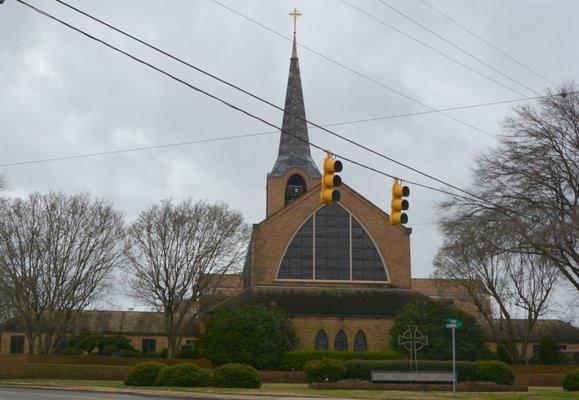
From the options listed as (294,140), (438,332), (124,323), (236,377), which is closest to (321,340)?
(438,332)

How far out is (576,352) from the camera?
64750 mm

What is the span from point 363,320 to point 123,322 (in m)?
27.8

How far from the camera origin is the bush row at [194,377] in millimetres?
32375

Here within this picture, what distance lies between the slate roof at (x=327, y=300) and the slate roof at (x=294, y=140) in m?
12.6

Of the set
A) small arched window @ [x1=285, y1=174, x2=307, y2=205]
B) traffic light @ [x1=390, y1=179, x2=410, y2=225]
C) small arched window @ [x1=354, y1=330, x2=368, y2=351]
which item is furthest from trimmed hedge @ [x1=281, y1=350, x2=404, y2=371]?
traffic light @ [x1=390, y1=179, x2=410, y2=225]

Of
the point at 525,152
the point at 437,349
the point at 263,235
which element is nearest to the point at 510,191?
the point at 525,152

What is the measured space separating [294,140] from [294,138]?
1.03 m

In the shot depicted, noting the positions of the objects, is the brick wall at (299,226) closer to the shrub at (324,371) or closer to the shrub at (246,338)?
the shrub at (246,338)

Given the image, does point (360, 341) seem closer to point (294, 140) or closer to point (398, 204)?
point (294, 140)

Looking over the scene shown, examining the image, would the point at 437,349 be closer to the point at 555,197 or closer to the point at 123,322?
the point at 555,197

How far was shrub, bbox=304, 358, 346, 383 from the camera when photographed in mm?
36219

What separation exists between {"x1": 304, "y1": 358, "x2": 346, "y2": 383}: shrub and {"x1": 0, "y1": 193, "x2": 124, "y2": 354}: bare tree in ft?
53.5

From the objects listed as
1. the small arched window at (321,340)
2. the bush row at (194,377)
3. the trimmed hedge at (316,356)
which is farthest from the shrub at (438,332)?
the bush row at (194,377)

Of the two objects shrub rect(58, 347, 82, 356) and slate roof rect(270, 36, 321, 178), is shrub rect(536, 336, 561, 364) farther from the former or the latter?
shrub rect(58, 347, 82, 356)
